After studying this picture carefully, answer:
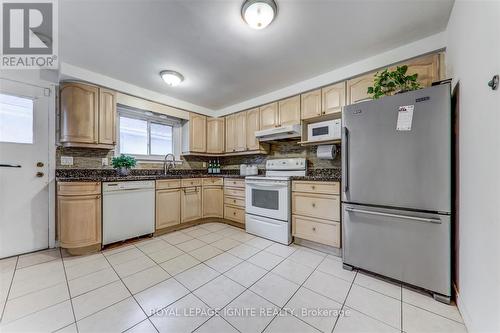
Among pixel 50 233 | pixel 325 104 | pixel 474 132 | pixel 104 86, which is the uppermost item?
pixel 104 86

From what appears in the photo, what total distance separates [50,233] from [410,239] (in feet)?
12.8

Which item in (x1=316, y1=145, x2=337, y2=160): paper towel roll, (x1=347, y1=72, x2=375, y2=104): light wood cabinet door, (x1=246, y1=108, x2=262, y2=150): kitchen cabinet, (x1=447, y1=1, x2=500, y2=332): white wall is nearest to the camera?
(x1=447, y1=1, x2=500, y2=332): white wall

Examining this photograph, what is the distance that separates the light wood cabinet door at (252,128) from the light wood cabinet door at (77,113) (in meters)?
2.30

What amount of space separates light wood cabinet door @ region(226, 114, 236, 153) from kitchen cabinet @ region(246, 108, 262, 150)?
37 cm

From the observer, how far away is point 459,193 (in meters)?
1.37

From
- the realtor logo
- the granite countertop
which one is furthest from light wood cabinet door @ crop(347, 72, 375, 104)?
the realtor logo

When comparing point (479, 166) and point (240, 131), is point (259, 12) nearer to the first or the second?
point (479, 166)

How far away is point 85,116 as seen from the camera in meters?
2.49

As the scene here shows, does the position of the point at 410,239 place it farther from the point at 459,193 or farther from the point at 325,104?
the point at 325,104

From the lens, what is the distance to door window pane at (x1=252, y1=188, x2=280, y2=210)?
2.60 m

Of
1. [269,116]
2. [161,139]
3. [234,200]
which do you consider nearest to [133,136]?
[161,139]

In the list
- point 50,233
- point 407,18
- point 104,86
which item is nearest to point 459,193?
point 407,18

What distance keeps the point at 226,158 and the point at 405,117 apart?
326 centimetres

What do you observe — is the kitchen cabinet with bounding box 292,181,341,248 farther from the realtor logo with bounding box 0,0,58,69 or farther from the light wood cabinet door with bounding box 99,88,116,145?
the realtor logo with bounding box 0,0,58,69
